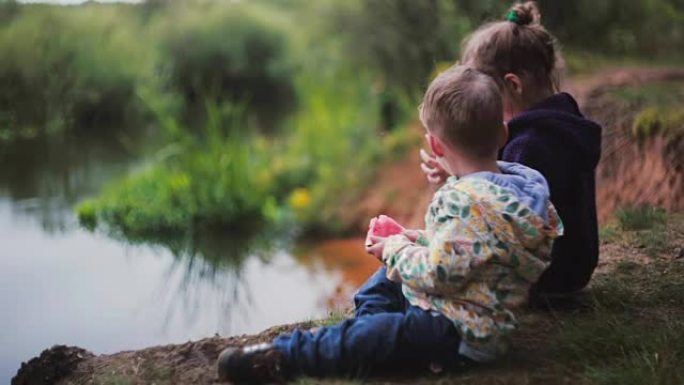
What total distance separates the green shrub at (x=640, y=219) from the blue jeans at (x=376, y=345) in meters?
1.33

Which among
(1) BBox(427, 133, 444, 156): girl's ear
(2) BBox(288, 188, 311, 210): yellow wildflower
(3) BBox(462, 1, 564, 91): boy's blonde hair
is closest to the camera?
(1) BBox(427, 133, 444, 156): girl's ear

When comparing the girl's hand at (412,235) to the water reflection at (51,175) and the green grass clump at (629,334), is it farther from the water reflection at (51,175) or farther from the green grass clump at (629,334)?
the water reflection at (51,175)

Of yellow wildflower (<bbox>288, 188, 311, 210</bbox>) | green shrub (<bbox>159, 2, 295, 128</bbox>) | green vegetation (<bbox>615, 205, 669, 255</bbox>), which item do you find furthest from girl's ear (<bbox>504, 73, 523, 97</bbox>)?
green shrub (<bbox>159, 2, 295, 128</bbox>)

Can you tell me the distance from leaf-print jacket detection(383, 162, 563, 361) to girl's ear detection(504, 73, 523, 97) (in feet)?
1.30

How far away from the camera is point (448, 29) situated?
4883 mm

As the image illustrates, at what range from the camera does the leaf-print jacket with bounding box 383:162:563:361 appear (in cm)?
152

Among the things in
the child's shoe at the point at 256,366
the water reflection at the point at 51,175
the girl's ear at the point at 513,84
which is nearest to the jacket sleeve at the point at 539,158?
the girl's ear at the point at 513,84

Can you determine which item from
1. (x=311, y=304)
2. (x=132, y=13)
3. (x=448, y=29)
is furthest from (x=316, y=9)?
(x=311, y=304)

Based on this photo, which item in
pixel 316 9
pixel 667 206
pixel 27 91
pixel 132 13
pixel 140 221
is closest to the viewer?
pixel 667 206

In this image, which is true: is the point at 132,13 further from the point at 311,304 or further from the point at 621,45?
the point at 621,45

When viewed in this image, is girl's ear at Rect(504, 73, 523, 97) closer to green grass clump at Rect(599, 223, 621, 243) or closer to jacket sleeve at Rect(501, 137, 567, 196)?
jacket sleeve at Rect(501, 137, 567, 196)

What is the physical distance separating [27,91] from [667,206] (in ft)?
8.70

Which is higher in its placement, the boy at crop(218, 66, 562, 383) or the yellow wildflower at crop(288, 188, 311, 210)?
the boy at crop(218, 66, 562, 383)

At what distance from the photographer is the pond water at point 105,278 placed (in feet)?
8.92
